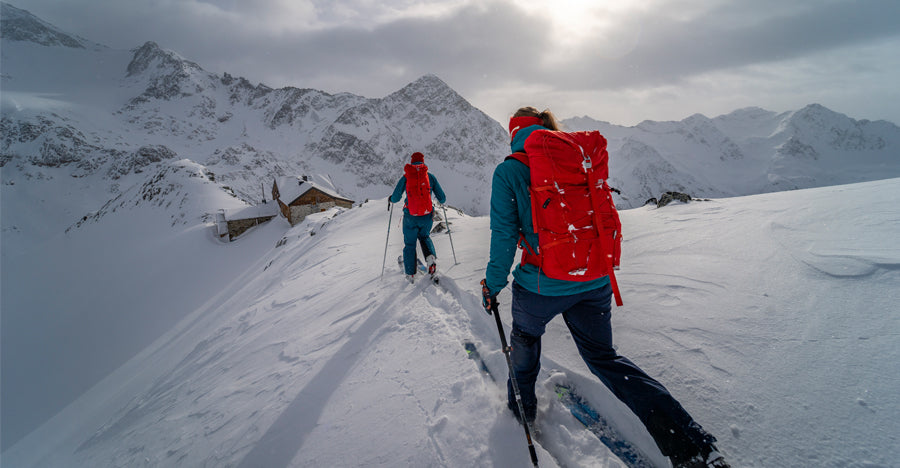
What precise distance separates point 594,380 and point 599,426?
15.1 inches

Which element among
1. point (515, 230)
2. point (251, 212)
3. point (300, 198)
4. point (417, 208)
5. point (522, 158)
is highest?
point (300, 198)

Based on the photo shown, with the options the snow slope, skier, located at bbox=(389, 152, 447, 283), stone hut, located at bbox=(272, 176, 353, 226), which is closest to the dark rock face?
the snow slope

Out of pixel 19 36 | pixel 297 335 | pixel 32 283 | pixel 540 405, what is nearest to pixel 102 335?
pixel 297 335

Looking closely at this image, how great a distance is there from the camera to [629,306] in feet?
12.5

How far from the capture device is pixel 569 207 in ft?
6.63

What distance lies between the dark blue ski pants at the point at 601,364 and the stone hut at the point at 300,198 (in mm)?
34987

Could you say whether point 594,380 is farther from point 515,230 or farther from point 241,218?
point 241,218

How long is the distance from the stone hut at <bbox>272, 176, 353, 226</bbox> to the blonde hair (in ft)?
114

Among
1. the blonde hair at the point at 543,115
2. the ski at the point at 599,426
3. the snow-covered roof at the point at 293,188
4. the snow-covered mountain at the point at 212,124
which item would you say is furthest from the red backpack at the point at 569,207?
the snow-covered mountain at the point at 212,124

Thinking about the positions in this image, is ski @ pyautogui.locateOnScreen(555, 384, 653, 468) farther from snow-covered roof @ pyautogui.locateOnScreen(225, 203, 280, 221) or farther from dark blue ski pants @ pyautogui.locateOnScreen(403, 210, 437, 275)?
snow-covered roof @ pyautogui.locateOnScreen(225, 203, 280, 221)

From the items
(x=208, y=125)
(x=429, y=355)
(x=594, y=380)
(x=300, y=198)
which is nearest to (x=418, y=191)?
(x=429, y=355)

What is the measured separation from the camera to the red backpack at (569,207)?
2.01 m

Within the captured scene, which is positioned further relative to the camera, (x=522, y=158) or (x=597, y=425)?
(x=597, y=425)

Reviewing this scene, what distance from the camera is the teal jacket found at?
2162mm
